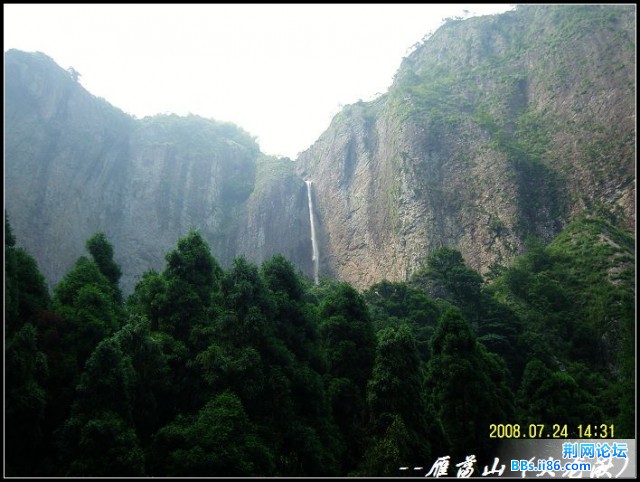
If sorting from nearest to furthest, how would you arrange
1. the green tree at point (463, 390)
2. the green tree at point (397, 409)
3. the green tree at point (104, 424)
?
1. the green tree at point (104, 424)
2. the green tree at point (397, 409)
3. the green tree at point (463, 390)

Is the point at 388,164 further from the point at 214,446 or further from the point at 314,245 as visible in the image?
the point at 214,446

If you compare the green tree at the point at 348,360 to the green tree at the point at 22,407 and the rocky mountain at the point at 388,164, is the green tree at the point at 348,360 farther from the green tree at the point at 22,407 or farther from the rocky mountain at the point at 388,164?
the rocky mountain at the point at 388,164

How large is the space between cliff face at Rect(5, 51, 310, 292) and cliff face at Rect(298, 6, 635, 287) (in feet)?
27.3

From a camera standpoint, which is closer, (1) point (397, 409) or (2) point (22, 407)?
(2) point (22, 407)

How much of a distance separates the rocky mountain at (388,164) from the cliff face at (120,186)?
0.18 meters

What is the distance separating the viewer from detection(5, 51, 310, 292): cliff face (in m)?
51.2

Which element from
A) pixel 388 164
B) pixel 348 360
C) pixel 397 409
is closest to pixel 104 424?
pixel 397 409

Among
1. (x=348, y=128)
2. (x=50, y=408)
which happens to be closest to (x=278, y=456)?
(x=50, y=408)

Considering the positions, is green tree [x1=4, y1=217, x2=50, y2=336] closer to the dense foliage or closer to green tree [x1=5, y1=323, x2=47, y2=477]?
the dense foliage

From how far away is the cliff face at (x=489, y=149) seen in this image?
4031cm

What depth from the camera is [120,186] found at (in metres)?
59.8

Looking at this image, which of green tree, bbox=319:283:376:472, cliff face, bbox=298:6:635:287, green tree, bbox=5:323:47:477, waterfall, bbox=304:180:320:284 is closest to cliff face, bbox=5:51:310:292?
waterfall, bbox=304:180:320:284

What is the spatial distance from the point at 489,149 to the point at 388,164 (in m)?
10.8

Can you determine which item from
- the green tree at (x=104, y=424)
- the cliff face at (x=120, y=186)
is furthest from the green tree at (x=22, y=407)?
the cliff face at (x=120, y=186)
